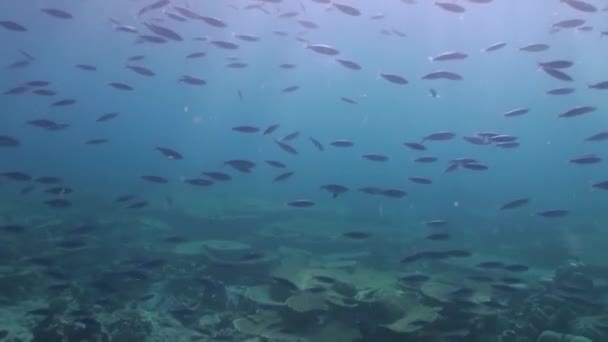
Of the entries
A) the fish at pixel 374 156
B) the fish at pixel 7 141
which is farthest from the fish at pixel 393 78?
the fish at pixel 7 141

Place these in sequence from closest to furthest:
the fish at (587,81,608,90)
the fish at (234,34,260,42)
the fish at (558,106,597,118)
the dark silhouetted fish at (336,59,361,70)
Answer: the fish at (558,106,597,118)
the fish at (587,81,608,90)
the dark silhouetted fish at (336,59,361,70)
the fish at (234,34,260,42)

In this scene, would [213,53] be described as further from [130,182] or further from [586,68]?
[586,68]

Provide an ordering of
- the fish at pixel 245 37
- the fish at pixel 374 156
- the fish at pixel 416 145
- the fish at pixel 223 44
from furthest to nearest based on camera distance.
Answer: the fish at pixel 245 37 → the fish at pixel 223 44 → the fish at pixel 416 145 → the fish at pixel 374 156

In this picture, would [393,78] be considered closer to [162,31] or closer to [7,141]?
[162,31]

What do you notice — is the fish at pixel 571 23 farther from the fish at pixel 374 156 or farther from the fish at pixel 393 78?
the fish at pixel 374 156

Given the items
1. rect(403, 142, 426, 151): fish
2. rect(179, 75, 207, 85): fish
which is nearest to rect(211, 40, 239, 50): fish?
rect(179, 75, 207, 85): fish

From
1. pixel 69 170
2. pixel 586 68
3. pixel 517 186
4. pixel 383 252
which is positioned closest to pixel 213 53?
pixel 69 170

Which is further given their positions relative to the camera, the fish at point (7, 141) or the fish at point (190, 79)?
the fish at point (190, 79)

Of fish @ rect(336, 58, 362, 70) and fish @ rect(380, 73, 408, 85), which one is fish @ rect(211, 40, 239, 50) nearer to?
fish @ rect(336, 58, 362, 70)

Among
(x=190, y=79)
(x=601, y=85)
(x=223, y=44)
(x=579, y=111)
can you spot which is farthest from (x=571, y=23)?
(x=190, y=79)

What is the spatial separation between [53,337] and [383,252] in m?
11.2

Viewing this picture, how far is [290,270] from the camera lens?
11695 mm

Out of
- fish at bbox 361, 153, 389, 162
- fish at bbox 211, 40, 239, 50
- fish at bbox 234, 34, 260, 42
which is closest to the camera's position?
fish at bbox 361, 153, 389, 162

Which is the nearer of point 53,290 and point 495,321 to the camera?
point 495,321
